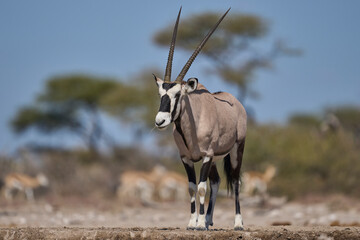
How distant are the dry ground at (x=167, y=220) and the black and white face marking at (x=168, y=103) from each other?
1.16 m

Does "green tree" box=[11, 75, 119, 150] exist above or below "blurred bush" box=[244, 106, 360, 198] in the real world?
above

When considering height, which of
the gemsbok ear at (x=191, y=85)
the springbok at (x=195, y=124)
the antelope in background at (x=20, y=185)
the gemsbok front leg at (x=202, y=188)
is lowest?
the gemsbok front leg at (x=202, y=188)

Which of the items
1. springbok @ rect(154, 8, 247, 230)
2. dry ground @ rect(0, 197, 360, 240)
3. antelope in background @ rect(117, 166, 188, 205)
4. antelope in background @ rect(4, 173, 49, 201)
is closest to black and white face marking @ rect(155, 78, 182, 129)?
springbok @ rect(154, 8, 247, 230)

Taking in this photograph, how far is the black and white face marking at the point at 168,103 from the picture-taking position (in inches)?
289

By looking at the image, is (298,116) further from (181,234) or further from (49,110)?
(181,234)

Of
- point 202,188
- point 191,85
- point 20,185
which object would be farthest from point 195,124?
point 20,185

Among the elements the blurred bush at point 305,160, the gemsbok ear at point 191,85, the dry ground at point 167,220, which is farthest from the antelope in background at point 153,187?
the gemsbok ear at point 191,85

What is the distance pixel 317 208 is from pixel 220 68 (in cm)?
1842

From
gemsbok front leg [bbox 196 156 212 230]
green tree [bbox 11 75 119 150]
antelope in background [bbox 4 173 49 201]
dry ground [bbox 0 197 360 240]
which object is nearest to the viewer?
dry ground [bbox 0 197 360 240]

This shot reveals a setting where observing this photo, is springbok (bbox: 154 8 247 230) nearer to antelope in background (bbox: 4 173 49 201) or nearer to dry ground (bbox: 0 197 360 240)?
dry ground (bbox: 0 197 360 240)

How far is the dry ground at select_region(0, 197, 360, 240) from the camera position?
7.27 metres

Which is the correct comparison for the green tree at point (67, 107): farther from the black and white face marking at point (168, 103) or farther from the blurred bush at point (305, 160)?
the black and white face marking at point (168, 103)

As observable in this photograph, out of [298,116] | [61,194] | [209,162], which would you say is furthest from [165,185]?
[298,116]

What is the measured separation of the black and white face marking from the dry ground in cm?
116
